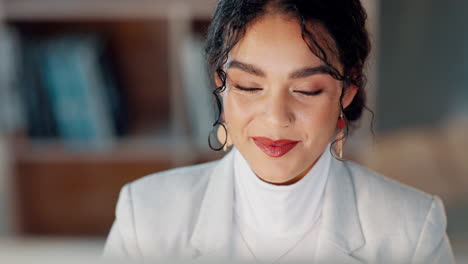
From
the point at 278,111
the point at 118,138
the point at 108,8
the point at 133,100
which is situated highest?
the point at 108,8

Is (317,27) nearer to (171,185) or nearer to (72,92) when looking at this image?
(171,185)

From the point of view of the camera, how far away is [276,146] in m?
0.55

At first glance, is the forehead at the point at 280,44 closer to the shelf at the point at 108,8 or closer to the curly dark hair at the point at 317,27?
the curly dark hair at the point at 317,27

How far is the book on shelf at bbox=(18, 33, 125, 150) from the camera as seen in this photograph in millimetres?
1620

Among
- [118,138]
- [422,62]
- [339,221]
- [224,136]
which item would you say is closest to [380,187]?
[339,221]

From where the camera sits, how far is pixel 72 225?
1877 mm

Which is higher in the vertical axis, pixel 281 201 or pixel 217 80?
pixel 217 80

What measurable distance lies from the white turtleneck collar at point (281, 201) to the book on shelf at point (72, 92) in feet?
3.61

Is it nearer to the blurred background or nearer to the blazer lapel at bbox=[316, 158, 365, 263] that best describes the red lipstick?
the blazer lapel at bbox=[316, 158, 365, 263]

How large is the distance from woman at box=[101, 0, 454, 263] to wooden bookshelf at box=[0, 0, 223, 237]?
1007 millimetres

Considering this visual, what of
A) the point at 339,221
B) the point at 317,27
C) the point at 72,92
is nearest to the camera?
the point at 317,27

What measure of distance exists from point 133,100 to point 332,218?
1.20 meters

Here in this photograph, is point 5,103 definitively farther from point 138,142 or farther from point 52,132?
point 138,142

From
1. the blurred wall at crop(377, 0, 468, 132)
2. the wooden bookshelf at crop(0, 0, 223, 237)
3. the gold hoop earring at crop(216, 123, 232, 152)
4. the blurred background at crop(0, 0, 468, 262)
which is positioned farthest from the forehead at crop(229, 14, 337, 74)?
the blurred wall at crop(377, 0, 468, 132)
